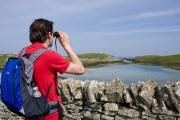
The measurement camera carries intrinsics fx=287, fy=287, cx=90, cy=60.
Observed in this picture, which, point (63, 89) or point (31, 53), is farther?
point (63, 89)

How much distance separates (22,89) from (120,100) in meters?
3.96

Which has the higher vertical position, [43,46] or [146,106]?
[43,46]

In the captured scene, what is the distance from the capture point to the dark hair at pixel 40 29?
158 inches

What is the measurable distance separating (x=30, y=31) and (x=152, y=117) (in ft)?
13.1

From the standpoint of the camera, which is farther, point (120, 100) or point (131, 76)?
point (131, 76)

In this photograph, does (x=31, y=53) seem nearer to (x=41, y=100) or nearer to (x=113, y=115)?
(x=41, y=100)

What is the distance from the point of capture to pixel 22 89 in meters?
3.73

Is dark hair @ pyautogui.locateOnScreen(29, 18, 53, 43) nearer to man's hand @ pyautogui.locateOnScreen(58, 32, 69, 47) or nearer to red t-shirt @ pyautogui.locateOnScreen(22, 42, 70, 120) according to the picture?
red t-shirt @ pyautogui.locateOnScreen(22, 42, 70, 120)

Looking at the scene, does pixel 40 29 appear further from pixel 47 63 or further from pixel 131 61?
pixel 131 61

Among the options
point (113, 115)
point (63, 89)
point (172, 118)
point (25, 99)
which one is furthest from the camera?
point (63, 89)

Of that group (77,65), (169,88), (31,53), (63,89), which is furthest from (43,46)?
(63,89)

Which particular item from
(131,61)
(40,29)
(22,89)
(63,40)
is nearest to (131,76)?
(63,40)

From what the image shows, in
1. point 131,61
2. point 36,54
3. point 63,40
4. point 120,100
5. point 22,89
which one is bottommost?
point 131,61

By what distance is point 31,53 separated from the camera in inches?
157
